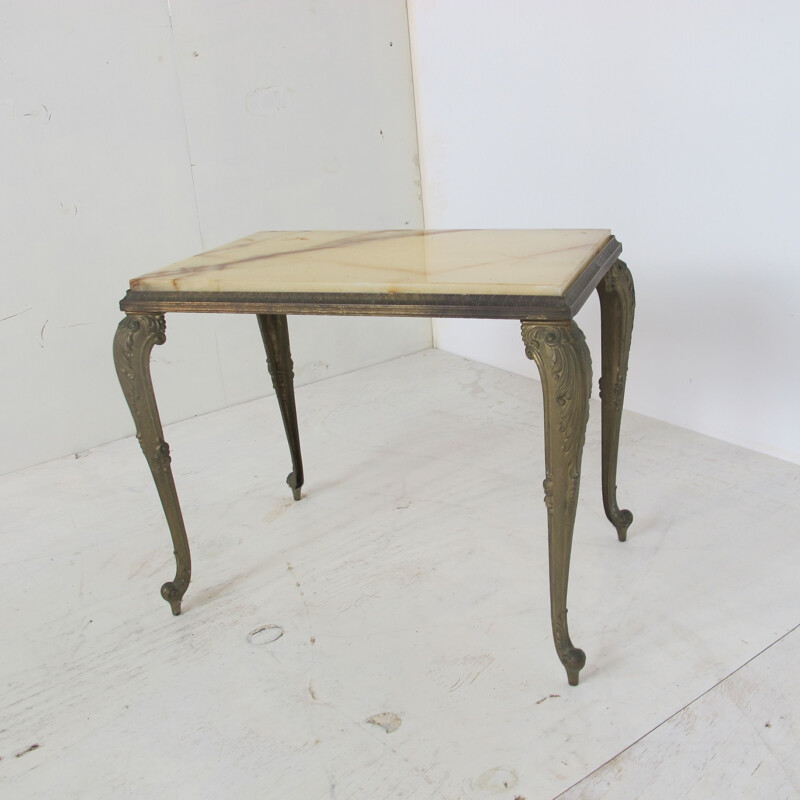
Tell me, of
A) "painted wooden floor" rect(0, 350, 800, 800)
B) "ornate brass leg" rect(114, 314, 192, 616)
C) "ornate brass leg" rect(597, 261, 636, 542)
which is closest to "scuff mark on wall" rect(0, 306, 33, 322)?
"painted wooden floor" rect(0, 350, 800, 800)

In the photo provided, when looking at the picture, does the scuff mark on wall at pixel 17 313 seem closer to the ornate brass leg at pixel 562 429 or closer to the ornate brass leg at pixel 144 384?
the ornate brass leg at pixel 144 384

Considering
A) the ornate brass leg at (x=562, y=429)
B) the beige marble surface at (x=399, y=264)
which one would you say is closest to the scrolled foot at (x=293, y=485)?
the beige marble surface at (x=399, y=264)

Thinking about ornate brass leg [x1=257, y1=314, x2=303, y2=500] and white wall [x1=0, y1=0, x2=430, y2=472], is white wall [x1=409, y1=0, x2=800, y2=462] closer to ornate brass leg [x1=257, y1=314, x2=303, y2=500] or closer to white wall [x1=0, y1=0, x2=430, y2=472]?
white wall [x1=0, y1=0, x2=430, y2=472]

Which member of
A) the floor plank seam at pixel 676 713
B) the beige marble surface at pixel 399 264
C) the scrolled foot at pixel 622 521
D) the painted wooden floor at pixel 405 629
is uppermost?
the beige marble surface at pixel 399 264

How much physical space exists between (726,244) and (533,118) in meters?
0.81

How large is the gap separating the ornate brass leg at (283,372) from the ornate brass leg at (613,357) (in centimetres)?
77

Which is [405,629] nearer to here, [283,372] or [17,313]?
[283,372]

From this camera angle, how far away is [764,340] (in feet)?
7.60

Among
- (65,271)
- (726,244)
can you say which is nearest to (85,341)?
(65,271)

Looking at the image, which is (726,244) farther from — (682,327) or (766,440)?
(766,440)

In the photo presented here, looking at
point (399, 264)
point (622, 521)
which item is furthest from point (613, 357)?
point (399, 264)

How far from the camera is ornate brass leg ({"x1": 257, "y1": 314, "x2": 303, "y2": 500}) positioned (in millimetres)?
2135

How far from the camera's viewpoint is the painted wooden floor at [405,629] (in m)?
1.40

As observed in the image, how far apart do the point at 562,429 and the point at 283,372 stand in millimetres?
966
